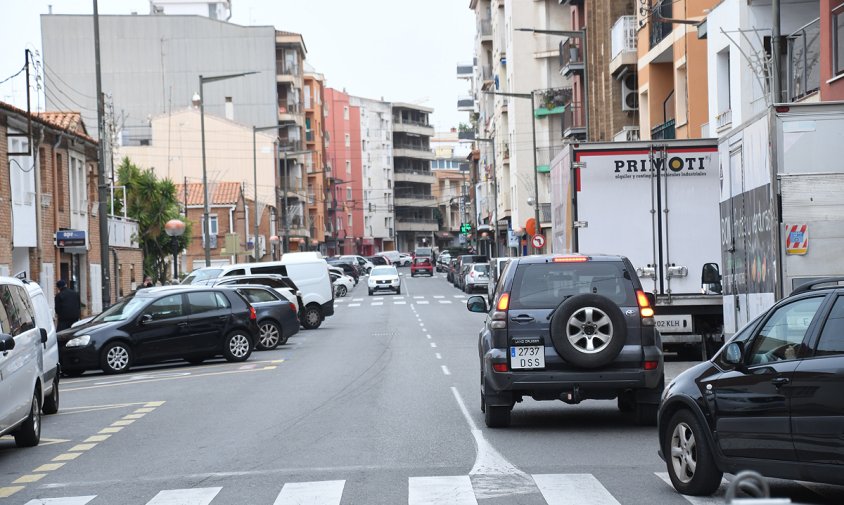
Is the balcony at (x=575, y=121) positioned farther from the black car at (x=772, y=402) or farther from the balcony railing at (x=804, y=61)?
the black car at (x=772, y=402)

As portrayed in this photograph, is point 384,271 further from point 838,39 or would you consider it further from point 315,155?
point 838,39

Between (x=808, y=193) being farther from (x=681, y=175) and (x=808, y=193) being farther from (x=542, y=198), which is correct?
(x=542, y=198)

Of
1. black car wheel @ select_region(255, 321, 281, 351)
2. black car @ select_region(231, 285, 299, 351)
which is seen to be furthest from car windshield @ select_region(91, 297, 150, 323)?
black car wheel @ select_region(255, 321, 281, 351)

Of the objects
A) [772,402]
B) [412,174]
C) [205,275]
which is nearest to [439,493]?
[772,402]

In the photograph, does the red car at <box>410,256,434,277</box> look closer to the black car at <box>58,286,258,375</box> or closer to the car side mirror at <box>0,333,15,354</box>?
the black car at <box>58,286,258,375</box>

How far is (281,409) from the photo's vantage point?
53.9 feet

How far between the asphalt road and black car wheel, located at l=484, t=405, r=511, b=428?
0.62 feet

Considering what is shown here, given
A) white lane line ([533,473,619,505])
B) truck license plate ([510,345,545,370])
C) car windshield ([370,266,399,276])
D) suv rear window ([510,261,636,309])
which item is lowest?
white lane line ([533,473,619,505])

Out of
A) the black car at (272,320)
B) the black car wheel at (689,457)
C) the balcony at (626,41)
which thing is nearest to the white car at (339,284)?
the balcony at (626,41)

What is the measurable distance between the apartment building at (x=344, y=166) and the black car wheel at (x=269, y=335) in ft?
358

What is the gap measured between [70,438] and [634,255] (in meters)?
10.0

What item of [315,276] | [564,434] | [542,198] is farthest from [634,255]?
[542,198]

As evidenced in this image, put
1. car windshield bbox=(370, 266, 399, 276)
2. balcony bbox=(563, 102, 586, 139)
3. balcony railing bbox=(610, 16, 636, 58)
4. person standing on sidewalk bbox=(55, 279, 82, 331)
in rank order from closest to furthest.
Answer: person standing on sidewalk bbox=(55, 279, 82, 331) < balcony railing bbox=(610, 16, 636, 58) < balcony bbox=(563, 102, 586, 139) < car windshield bbox=(370, 266, 399, 276)

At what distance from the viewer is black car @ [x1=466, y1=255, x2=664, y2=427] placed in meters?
12.7
